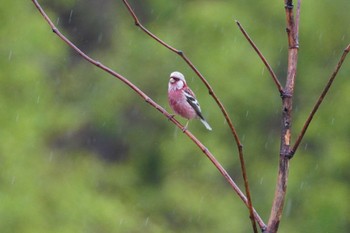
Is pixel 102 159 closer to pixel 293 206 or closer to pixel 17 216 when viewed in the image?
pixel 293 206

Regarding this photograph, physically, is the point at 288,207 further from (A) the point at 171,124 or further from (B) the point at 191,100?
(B) the point at 191,100

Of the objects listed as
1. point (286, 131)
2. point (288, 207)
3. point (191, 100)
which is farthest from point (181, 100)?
point (288, 207)

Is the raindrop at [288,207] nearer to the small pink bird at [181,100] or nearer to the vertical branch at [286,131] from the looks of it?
the small pink bird at [181,100]

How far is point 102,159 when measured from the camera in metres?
16.8

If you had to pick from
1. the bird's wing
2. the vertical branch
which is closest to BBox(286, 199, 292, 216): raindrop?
the bird's wing

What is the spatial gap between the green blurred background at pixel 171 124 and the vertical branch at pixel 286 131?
28.2 ft

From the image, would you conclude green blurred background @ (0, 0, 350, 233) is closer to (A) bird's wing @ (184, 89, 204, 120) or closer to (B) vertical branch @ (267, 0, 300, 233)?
(A) bird's wing @ (184, 89, 204, 120)

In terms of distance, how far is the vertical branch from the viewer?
189cm

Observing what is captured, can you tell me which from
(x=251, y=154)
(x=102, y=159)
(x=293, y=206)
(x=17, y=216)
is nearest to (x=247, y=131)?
(x=251, y=154)

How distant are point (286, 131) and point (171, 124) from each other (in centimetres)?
1253

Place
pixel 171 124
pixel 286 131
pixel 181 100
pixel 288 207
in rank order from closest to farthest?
pixel 286 131, pixel 181 100, pixel 288 207, pixel 171 124

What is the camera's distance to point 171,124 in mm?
14492

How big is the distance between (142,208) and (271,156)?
2.13m

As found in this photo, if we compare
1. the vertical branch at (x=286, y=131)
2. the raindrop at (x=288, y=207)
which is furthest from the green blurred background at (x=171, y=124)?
the vertical branch at (x=286, y=131)
